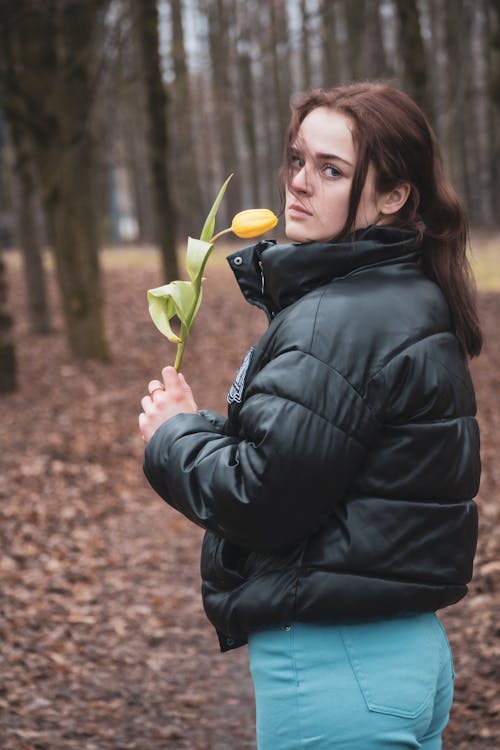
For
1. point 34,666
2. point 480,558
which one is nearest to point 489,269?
point 480,558

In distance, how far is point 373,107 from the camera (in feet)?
6.16

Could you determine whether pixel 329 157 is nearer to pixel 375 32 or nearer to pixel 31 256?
pixel 375 32

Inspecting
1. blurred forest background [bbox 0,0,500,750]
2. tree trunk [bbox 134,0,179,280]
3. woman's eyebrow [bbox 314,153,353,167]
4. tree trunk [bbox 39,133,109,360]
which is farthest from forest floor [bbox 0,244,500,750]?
tree trunk [bbox 134,0,179,280]

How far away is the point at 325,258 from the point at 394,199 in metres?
0.23

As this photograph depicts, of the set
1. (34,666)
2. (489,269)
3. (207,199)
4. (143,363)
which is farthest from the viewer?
(207,199)

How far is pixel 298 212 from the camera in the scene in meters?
1.97

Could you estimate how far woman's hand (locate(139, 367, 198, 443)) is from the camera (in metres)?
2.04

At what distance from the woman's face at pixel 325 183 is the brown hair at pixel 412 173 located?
0.02m

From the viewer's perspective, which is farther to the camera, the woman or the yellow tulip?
the yellow tulip

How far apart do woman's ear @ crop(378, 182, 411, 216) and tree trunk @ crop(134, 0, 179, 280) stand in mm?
12276

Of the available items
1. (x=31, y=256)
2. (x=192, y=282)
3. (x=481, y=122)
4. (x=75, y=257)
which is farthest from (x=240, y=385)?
(x=481, y=122)

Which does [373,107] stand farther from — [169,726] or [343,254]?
[169,726]

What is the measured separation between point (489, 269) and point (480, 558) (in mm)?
17331

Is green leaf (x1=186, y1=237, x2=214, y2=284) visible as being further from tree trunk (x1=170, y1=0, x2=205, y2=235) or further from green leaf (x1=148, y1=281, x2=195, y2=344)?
tree trunk (x1=170, y1=0, x2=205, y2=235)
